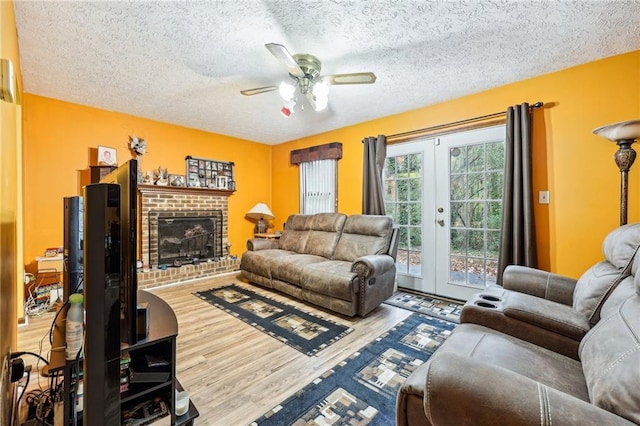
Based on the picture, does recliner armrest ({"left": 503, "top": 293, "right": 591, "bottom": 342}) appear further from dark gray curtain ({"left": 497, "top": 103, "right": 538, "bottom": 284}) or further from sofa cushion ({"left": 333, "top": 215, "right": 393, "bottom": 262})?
sofa cushion ({"left": 333, "top": 215, "right": 393, "bottom": 262})

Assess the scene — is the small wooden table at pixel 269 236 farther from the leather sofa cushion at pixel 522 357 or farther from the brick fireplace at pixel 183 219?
the leather sofa cushion at pixel 522 357

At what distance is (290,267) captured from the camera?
125 inches

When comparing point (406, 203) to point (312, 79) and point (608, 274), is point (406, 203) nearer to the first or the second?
point (312, 79)

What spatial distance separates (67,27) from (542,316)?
353 cm

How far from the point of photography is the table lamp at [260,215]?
498 centimetres

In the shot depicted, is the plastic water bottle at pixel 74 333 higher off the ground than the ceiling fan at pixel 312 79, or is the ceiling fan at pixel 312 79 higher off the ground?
the ceiling fan at pixel 312 79

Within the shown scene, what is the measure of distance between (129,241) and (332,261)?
8.86 ft

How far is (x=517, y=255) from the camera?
2594 mm

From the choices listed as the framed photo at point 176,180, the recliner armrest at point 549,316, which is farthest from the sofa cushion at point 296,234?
the recliner armrest at point 549,316

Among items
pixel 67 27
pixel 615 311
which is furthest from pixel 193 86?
pixel 615 311

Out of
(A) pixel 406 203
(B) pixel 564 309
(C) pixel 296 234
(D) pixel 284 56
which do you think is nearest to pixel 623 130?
(B) pixel 564 309

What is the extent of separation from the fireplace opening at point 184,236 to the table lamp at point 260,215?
627 millimetres

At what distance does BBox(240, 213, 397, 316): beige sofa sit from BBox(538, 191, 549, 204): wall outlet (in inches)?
57.1

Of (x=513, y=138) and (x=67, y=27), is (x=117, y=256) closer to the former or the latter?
(x=67, y=27)
